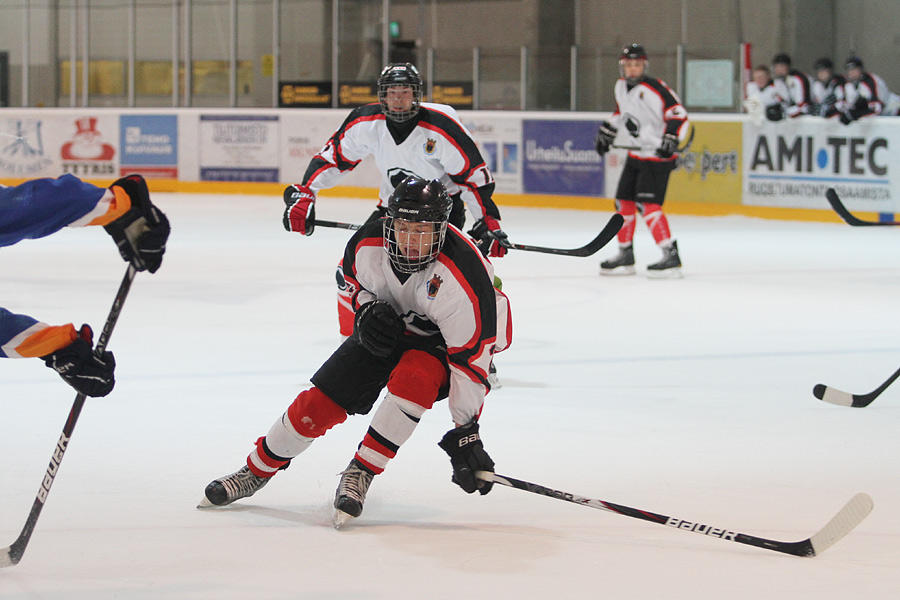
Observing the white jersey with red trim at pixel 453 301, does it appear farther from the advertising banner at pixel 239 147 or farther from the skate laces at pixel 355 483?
the advertising banner at pixel 239 147

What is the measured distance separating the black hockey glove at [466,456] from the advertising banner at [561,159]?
9.26m

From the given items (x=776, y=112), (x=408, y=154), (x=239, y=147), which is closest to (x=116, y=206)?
(x=408, y=154)

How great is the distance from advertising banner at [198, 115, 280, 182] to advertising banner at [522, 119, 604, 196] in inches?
119

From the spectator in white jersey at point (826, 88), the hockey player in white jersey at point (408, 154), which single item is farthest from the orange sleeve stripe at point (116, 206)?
the spectator in white jersey at point (826, 88)

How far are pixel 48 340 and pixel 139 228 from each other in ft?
0.89

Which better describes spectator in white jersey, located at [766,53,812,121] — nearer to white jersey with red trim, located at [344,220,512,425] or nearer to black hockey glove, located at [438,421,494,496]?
white jersey with red trim, located at [344,220,512,425]

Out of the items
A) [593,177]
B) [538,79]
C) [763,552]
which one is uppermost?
[538,79]

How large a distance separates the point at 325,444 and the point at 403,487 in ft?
1.55

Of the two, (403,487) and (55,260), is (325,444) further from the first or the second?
(55,260)

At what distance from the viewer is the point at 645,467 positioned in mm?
3219

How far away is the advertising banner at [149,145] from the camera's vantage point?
13.9 meters

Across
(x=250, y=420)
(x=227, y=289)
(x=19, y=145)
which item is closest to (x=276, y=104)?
(x=19, y=145)

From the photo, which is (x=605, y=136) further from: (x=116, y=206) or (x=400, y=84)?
(x=116, y=206)

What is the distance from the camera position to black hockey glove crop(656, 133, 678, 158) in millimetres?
7512
